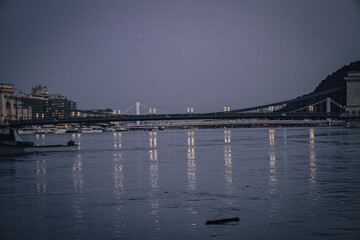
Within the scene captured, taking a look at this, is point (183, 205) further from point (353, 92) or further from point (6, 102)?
point (353, 92)

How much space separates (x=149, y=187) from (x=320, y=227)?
30.9ft

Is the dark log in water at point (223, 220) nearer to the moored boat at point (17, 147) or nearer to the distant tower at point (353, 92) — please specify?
the moored boat at point (17, 147)

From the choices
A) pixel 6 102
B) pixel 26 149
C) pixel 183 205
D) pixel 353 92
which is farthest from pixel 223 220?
pixel 353 92

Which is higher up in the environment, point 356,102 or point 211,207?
point 356,102

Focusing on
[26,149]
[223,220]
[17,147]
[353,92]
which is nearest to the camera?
[223,220]

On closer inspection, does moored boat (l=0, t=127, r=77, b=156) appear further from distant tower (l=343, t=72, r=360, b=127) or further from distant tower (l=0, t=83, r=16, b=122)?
distant tower (l=343, t=72, r=360, b=127)

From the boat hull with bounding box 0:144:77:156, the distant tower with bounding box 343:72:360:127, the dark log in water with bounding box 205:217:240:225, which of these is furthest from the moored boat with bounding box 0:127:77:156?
the distant tower with bounding box 343:72:360:127

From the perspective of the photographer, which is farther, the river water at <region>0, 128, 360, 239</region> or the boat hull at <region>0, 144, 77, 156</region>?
the boat hull at <region>0, 144, 77, 156</region>

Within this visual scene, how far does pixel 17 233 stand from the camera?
1225 centimetres

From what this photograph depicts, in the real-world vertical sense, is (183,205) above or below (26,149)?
below

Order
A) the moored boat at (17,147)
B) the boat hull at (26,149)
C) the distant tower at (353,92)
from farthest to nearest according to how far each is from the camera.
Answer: the distant tower at (353,92) → the moored boat at (17,147) → the boat hull at (26,149)

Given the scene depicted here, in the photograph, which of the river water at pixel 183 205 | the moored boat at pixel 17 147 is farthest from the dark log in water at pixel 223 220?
the moored boat at pixel 17 147

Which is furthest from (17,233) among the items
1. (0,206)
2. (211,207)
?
(211,207)

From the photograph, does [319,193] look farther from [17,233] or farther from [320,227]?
[17,233]
